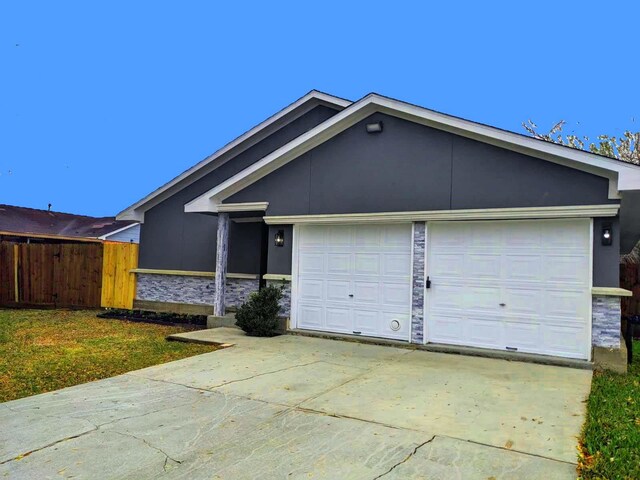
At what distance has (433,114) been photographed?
8.56m

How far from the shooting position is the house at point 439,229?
753 cm

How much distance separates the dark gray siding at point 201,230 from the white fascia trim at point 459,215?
2627 millimetres

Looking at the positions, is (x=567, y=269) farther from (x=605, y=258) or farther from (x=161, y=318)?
(x=161, y=318)

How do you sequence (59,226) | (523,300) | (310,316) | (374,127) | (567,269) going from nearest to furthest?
(567,269) < (523,300) < (374,127) < (310,316) < (59,226)

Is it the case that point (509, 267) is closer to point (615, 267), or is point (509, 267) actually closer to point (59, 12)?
point (615, 267)

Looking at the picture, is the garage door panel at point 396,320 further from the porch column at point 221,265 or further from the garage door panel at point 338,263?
the porch column at point 221,265

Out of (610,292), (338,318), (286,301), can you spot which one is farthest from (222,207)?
(610,292)

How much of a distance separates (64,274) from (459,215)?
490 inches

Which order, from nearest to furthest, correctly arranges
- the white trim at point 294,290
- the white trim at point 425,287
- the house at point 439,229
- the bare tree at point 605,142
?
the house at point 439,229 → the white trim at point 425,287 → the white trim at point 294,290 → the bare tree at point 605,142

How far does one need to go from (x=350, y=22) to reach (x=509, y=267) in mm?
18712

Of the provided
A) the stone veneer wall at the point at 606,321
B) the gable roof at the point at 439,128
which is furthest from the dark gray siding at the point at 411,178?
the stone veneer wall at the point at 606,321

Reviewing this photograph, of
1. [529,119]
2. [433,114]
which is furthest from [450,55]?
[433,114]

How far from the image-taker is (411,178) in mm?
8961

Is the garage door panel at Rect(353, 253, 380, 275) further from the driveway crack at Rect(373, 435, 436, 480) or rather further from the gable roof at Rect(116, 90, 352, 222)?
the driveway crack at Rect(373, 435, 436, 480)
